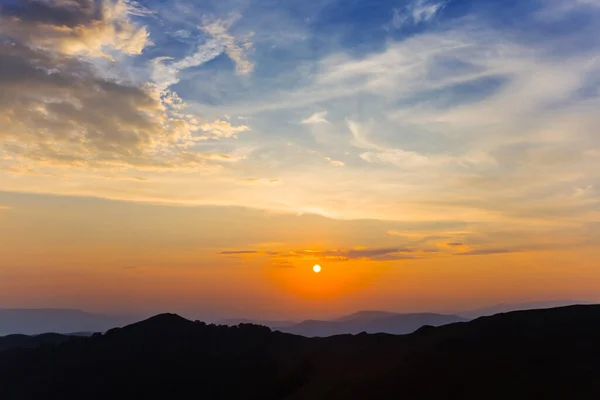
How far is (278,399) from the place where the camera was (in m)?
78.4

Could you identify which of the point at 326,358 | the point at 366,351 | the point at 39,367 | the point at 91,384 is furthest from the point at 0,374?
the point at 366,351

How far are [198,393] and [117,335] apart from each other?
2901 cm

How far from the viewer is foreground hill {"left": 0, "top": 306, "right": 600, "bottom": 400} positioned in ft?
181

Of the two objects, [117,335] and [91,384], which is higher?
[117,335]

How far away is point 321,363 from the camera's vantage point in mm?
78625

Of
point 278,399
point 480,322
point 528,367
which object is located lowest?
point 278,399

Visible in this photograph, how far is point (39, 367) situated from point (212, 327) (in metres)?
36.2

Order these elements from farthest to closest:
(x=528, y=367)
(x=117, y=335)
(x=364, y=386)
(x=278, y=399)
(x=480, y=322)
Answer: (x=117, y=335) < (x=278, y=399) < (x=480, y=322) < (x=364, y=386) < (x=528, y=367)

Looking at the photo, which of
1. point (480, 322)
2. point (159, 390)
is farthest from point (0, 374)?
point (480, 322)

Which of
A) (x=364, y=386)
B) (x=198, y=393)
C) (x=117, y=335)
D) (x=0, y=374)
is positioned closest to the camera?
(x=364, y=386)

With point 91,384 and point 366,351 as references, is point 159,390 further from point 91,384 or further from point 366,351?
point 366,351

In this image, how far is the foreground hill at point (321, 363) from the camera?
181 ft

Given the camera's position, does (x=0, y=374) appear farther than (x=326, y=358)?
Yes

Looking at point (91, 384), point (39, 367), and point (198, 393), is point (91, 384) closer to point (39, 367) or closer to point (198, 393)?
point (39, 367)
